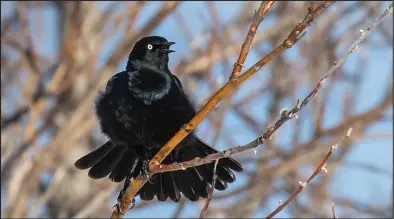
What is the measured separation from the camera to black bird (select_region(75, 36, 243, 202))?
3018 millimetres

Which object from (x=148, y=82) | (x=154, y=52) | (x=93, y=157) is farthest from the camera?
(x=154, y=52)

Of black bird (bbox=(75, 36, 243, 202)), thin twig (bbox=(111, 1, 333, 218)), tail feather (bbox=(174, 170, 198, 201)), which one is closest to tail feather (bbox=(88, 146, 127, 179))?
black bird (bbox=(75, 36, 243, 202))

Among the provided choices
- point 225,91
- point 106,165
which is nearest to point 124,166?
point 106,165

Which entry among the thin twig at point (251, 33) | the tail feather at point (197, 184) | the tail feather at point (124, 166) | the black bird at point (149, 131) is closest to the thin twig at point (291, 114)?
the thin twig at point (251, 33)

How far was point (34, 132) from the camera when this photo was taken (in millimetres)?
4141

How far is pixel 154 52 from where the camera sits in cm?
337

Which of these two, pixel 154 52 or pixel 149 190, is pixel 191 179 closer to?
pixel 149 190

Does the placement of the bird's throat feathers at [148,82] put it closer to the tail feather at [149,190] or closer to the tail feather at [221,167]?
the tail feather at [221,167]

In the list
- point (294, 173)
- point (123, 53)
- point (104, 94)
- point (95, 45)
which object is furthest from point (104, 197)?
point (294, 173)

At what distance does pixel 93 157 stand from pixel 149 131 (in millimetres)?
391

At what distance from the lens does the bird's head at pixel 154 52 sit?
3.36 metres

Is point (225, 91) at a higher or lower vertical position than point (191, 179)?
lower

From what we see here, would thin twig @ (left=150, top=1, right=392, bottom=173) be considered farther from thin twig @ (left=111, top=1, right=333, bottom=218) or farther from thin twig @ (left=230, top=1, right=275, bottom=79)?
thin twig @ (left=230, top=1, right=275, bottom=79)

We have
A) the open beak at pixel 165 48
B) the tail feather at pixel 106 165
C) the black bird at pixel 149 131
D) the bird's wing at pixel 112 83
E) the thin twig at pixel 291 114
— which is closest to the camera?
the thin twig at pixel 291 114
